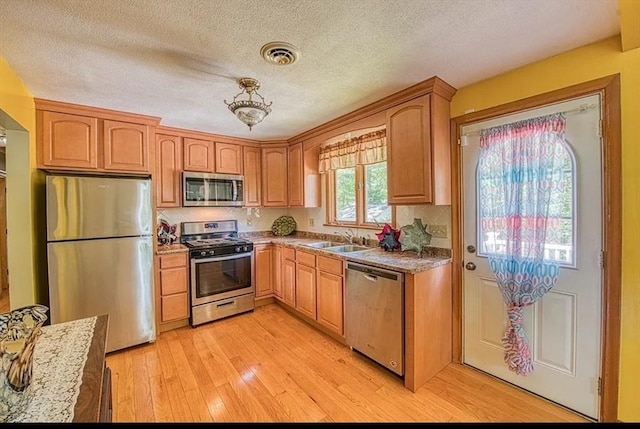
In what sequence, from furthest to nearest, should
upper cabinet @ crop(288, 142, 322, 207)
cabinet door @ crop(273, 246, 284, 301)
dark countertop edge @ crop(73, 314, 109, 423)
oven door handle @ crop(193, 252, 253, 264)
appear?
upper cabinet @ crop(288, 142, 322, 207), cabinet door @ crop(273, 246, 284, 301), oven door handle @ crop(193, 252, 253, 264), dark countertop edge @ crop(73, 314, 109, 423)

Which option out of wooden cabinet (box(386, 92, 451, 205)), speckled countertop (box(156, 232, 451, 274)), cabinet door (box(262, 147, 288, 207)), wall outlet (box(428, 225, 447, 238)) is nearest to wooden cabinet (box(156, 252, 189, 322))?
speckled countertop (box(156, 232, 451, 274))

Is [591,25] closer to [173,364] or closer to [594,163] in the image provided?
[594,163]

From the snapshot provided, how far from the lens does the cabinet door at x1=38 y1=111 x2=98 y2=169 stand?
95.0 inches

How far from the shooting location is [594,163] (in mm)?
1689

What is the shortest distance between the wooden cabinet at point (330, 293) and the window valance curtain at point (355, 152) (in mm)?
1190

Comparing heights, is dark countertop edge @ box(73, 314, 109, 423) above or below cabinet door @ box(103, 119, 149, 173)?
below

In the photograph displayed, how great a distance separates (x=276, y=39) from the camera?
1.58m

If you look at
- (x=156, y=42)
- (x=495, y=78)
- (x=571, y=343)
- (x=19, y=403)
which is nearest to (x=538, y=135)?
(x=495, y=78)

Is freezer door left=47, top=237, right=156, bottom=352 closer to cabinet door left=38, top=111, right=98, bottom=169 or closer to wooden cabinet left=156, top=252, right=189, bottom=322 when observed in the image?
wooden cabinet left=156, top=252, right=189, bottom=322

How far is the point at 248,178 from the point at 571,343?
363cm

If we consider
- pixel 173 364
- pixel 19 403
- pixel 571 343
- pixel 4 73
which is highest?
pixel 4 73

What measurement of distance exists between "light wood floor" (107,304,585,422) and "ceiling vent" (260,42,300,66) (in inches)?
90.7

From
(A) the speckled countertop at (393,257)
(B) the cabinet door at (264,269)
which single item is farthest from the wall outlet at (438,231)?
(B) the cabinet door at (264,269)

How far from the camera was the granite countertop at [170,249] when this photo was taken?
2.99 m
